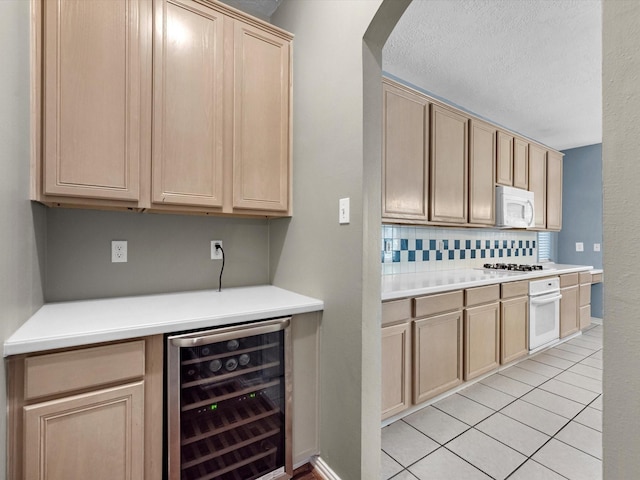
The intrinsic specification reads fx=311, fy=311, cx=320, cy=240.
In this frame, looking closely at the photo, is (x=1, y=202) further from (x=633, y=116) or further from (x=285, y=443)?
(x=633, y=116)

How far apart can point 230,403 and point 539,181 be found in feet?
13.5

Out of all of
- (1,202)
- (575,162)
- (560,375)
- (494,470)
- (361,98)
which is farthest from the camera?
(575,162)

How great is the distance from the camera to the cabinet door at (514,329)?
105 inches

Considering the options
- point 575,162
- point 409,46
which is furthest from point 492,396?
point 575,162

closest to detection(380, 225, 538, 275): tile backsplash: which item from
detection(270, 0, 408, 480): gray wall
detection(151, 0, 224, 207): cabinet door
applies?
detection(270, 0, 408, 480): gray wall

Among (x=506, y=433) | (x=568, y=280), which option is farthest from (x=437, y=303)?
(x=568, y=280)

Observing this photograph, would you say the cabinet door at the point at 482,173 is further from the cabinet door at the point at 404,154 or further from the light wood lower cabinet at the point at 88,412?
the light wood lower cabinet at the point at 88,412

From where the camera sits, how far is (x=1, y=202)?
0.99 metres

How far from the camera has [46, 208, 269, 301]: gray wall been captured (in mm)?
1536

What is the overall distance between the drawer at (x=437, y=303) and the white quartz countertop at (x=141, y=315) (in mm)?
772

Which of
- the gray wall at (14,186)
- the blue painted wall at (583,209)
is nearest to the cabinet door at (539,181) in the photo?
the blue painted wall at (583,209)

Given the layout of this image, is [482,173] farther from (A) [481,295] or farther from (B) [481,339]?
(B) [481,339]

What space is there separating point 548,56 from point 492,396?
268 cm

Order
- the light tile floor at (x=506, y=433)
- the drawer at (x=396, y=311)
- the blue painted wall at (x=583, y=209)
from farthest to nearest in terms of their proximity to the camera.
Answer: the blue painted wall at (x=583, y=209) < the drawer at (x=396, y=311) < the light tile floor at (x=506, y=433)
